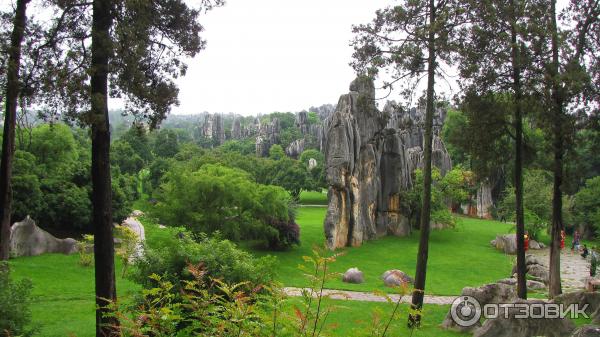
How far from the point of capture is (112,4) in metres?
8.80

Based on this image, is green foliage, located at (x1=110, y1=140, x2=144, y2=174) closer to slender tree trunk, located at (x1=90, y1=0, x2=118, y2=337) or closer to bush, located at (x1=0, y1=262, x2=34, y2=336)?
slender tree trunk, located at (x1=90, y1=0, x2=118, y2=337)

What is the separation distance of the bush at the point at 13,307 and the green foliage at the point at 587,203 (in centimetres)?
3399

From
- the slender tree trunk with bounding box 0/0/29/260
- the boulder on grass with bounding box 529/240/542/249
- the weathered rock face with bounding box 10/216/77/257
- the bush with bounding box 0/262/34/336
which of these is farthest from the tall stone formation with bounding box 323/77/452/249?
the bush with bounding box 0/262/34/336

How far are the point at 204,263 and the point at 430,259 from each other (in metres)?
22.1

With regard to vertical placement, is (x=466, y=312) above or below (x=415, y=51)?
below

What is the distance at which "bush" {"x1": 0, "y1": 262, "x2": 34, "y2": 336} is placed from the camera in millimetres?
6789

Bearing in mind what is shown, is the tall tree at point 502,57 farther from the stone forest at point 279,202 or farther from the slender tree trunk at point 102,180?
the slender tree trunk at point 102,180


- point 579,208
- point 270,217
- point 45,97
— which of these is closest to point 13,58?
point 45,97

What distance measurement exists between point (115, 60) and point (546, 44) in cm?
1170

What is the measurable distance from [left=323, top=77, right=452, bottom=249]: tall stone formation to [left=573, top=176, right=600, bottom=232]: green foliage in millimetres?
12045

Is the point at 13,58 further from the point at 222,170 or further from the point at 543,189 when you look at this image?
the point at 543,189

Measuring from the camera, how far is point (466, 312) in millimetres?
13242

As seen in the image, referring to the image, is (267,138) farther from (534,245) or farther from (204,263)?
(204,263)

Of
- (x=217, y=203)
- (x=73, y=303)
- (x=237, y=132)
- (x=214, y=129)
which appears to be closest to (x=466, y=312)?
(x=73, y=303)
